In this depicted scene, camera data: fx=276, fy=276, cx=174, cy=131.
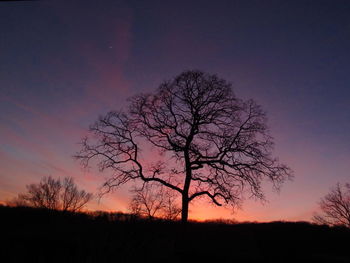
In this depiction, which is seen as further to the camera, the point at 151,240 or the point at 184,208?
the point at 184,208

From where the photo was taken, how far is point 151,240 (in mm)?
8883

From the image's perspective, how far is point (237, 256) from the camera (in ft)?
37.2

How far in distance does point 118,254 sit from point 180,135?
12225mm

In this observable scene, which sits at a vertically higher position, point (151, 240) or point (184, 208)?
point (184, 208)

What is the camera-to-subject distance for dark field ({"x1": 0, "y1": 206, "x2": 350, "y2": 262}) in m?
8.06

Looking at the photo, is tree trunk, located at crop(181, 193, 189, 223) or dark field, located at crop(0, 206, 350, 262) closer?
dark field, located at crop(0, 206, 350, 262)

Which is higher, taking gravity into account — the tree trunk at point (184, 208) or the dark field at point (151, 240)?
the tree trunk at point (184, 208)

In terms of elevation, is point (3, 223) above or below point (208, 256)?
above

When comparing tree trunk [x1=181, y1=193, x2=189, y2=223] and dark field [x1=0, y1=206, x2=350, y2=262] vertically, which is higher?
tree trunk [x1=181, y1=193, x2=189, y2=223]

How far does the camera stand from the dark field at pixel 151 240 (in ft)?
26.5

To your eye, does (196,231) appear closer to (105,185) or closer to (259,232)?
(259,232)

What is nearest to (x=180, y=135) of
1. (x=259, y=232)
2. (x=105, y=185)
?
(x=105, y=185)

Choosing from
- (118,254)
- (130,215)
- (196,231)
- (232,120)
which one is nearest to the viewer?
(118,254)

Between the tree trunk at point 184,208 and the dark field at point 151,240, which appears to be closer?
the dark field at point 151,240
